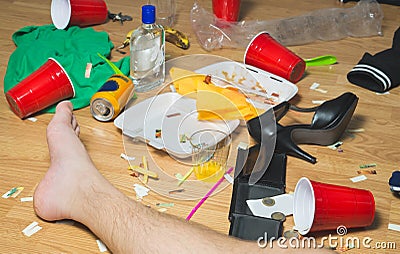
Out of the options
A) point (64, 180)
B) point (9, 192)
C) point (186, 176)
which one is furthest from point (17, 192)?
point (186, 176)

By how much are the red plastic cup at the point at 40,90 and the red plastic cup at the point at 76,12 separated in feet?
1.08

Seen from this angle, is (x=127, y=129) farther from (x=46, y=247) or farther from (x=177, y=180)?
(x=46, y=247)

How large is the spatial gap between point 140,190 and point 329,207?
37cm

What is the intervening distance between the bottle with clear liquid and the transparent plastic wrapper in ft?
0.86

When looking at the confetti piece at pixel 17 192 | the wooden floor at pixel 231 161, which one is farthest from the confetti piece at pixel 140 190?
the confetti piece at pixel 17 192

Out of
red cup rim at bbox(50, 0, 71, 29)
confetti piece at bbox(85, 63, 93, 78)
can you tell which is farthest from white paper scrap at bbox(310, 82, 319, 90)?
red cup rim at bbox(50, 0, 71, 29)

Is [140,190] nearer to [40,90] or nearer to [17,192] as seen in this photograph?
[17,192]

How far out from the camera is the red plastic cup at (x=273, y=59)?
1471mm

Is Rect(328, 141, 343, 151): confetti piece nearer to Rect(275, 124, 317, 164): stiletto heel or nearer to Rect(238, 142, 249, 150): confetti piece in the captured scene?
Rect(275, 124, 317, 164): stiletto heel

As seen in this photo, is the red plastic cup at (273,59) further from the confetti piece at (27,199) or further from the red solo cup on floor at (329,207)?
the confetti piece at (27,199)

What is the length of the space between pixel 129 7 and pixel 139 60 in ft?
1.65

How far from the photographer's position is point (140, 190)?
1157mm

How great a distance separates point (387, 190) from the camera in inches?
46.2

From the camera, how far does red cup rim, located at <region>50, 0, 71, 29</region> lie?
5.46ft
